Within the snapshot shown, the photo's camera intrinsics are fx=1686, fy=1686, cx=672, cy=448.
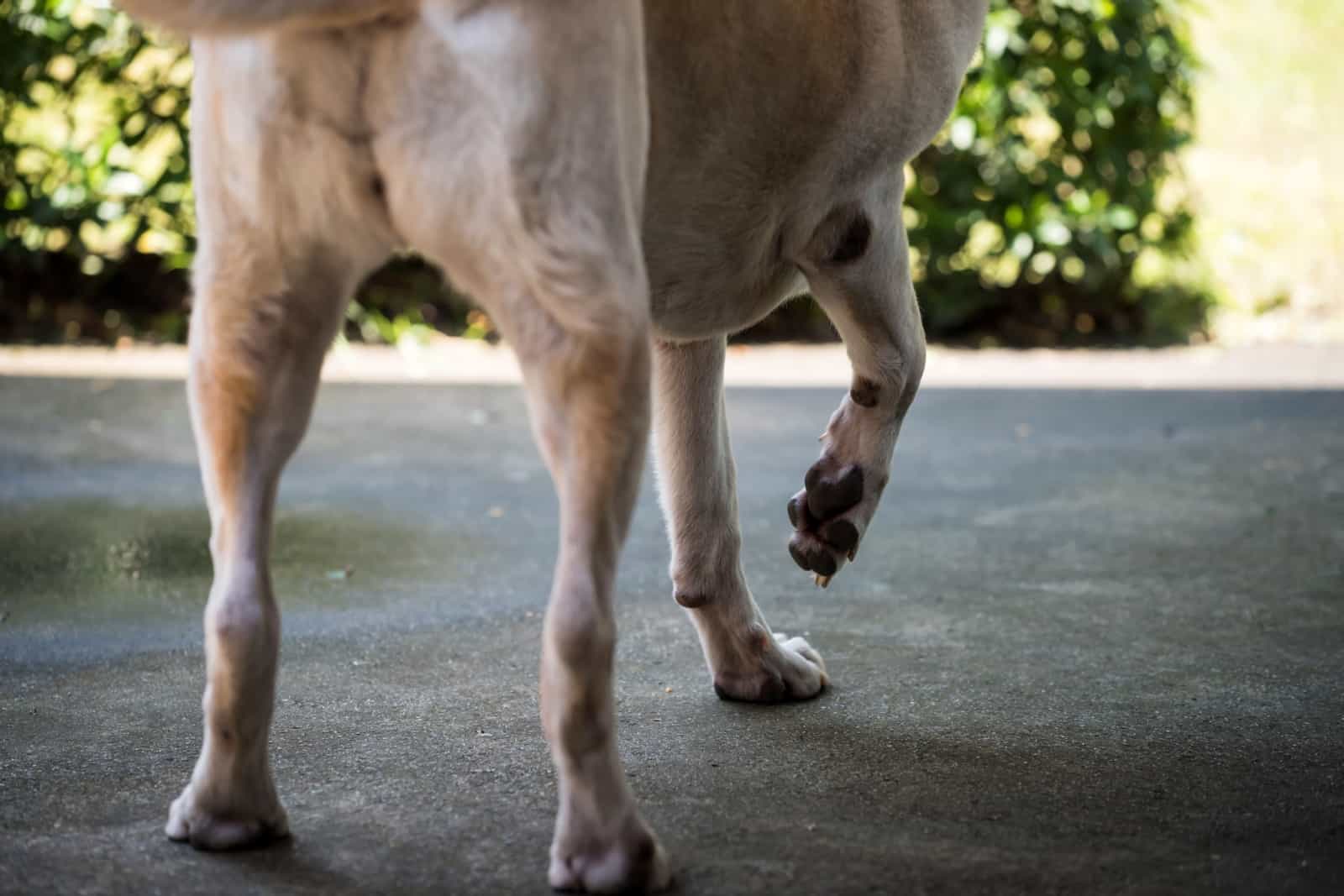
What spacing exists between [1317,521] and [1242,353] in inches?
153

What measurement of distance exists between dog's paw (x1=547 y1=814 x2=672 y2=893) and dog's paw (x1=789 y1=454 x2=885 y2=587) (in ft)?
3.18

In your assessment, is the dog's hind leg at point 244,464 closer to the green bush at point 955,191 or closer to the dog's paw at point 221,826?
the dog's paw at point 221,826

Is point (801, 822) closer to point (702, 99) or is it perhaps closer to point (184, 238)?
point (702, 99)

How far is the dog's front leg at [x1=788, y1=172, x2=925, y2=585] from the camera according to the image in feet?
10.6

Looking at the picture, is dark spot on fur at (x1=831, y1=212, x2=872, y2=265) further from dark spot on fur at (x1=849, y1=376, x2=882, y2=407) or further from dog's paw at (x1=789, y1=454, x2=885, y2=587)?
dog's paw at (x1=789, y1=454, x2=885, y2=587)

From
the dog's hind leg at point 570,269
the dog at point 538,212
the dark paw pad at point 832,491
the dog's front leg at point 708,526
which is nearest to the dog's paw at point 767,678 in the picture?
the dog's front leg at point 708,526

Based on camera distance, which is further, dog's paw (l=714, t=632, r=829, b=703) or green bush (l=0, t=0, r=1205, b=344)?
green bush (l=0, t=0, r=1205, b=344)

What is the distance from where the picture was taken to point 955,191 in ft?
30.8

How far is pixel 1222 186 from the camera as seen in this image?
10297 millimetres

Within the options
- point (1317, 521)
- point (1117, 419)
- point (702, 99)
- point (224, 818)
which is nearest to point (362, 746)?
point (224, 818)

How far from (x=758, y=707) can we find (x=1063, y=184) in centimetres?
660

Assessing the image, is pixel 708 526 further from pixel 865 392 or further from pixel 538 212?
pixel 538 212

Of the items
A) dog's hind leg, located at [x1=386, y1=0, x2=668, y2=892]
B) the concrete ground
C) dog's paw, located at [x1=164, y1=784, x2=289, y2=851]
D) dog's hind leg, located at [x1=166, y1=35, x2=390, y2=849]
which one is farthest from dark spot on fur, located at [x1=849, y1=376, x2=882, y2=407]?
dog's paw, located at [x1=164, y1=784, x2=289, y2=851]

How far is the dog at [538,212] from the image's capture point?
2318 mm
